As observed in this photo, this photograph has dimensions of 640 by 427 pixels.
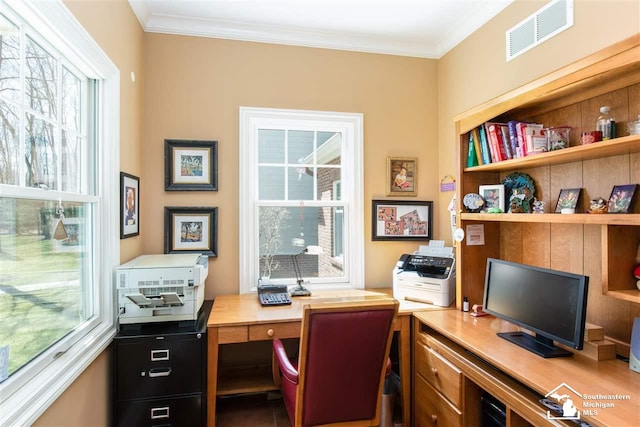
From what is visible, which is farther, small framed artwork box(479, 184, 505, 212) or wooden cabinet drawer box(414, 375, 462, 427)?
small framed artwork box(479, 184, 505, 212)

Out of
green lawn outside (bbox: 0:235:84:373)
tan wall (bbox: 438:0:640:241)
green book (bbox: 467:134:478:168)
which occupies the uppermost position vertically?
tan wall (bbox: 438:0:640:241)

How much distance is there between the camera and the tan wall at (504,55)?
5.71ft

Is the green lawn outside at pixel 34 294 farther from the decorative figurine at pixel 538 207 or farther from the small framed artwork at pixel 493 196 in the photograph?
the decorative figurine at pixel 538 207

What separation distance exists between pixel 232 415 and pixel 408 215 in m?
2.06

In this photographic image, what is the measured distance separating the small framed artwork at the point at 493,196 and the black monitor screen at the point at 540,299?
37 cm

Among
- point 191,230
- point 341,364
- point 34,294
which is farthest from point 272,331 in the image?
point 34,294

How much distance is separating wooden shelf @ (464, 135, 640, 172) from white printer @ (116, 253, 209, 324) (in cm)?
191

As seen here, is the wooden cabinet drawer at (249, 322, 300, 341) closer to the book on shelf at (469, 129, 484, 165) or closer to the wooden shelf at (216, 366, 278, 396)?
the wooden shelf at (216, 366, 278, 396)

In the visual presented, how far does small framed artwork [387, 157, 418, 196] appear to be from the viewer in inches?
121

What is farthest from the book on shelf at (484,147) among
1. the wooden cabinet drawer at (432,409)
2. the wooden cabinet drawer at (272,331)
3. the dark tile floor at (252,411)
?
the dark tile floor at (252,411)

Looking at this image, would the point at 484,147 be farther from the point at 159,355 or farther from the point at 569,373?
the point at 159,355

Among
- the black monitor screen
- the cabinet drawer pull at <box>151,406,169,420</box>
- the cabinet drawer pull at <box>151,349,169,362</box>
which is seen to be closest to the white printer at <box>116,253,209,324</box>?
the cabinet drawer pull at <box>151,349,169,362</box>

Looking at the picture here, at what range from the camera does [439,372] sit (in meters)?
1.99

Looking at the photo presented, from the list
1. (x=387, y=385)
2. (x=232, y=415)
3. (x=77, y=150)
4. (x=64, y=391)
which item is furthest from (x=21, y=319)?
(x=387, y=385)
